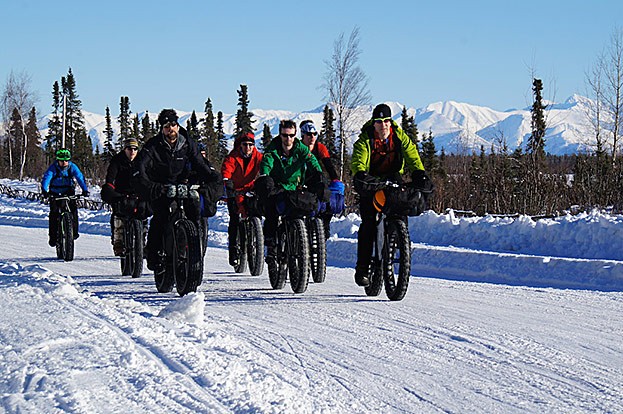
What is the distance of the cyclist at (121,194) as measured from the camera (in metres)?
10.9

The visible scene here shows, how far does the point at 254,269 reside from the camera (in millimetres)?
11156

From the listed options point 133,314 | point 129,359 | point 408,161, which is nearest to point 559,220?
point 408,161

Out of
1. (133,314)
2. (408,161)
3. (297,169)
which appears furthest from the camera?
(297,169)

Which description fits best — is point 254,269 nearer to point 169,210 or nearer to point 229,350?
point 169,210

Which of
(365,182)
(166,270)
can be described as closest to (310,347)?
(365,182)

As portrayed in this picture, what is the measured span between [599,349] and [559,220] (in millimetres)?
9199

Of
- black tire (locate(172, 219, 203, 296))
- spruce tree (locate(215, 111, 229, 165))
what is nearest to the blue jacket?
black tire (locate(172, 219, 203, 296))

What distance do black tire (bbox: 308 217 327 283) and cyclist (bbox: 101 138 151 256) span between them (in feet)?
8.06

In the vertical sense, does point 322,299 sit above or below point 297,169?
below

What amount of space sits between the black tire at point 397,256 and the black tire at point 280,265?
1425mm

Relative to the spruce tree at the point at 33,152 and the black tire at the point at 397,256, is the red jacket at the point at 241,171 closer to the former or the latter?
the black tire at the point at 397,256

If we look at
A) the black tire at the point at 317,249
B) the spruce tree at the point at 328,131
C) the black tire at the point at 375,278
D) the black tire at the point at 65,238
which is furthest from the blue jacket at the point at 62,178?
the spruce tree at the point at 328,131

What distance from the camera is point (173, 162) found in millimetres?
8734

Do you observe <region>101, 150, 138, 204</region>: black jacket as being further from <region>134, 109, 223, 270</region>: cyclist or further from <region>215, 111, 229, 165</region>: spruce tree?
<region>215, 111, 229, 165</region>: spruce tree
